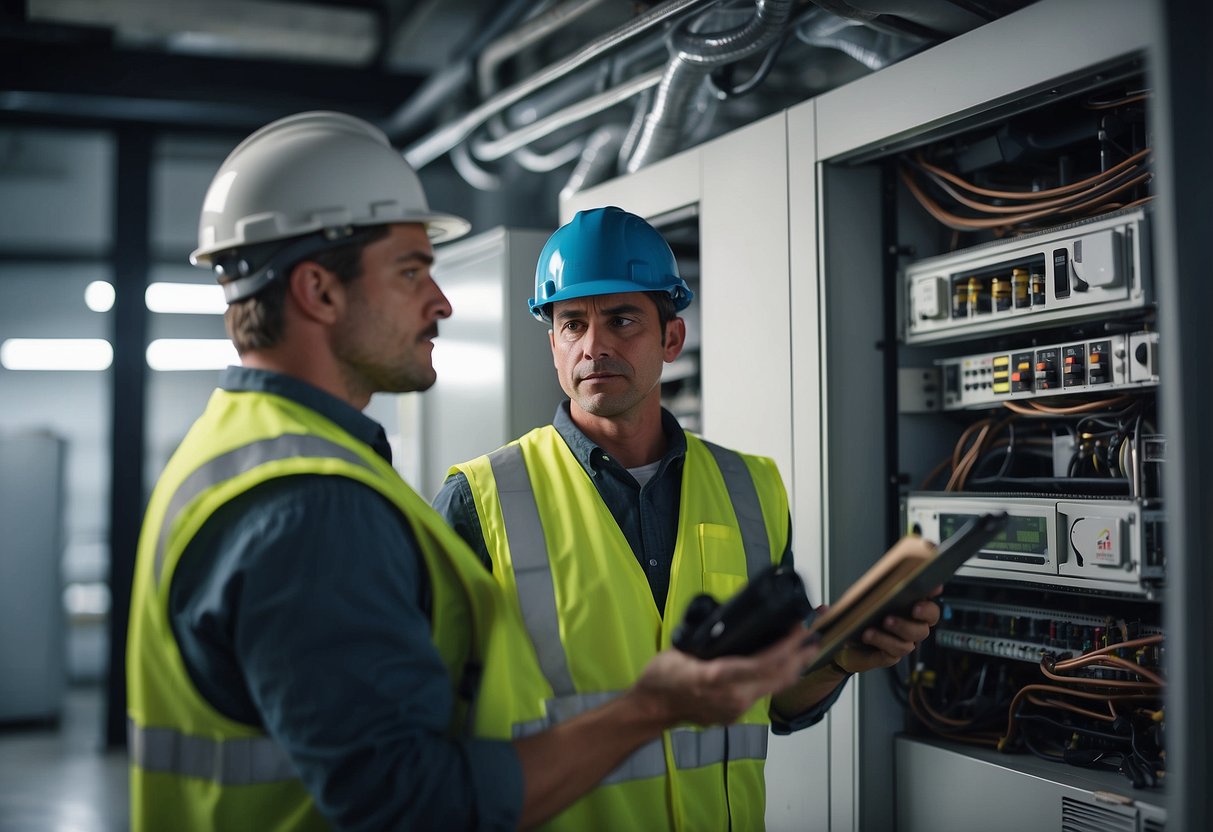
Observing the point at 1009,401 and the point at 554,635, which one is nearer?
the point at 554,635

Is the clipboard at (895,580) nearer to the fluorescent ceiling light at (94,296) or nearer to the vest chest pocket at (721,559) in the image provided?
the vest chest pocket at (721,559)

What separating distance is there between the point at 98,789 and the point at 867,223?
380cm

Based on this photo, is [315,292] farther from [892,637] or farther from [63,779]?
[63,779]

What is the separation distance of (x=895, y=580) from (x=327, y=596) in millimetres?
642

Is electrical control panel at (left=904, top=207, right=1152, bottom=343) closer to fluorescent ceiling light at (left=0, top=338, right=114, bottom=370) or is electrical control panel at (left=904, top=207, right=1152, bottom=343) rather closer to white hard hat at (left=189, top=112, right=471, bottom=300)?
white hard hat at (left=189, top=112, right=471, bottom=300)

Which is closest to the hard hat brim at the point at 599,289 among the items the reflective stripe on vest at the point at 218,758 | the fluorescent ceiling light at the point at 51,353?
the reflective stripe on vest at the point at 218,758

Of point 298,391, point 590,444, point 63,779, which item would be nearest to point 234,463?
point 298,391

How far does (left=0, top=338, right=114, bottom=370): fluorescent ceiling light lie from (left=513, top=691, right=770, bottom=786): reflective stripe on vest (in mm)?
5271

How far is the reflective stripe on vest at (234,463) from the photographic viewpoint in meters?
1.05

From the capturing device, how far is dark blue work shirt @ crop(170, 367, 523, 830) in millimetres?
956

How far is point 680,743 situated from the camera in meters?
1.54

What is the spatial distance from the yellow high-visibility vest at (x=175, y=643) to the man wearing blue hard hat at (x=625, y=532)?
370 mm

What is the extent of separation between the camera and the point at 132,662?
1.09 m

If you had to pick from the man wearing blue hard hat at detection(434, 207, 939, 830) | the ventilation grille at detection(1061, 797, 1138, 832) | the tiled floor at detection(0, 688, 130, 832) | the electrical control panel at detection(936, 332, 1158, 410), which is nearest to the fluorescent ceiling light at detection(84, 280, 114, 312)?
the tiled floor at detection(0, 688, 130, 832)
